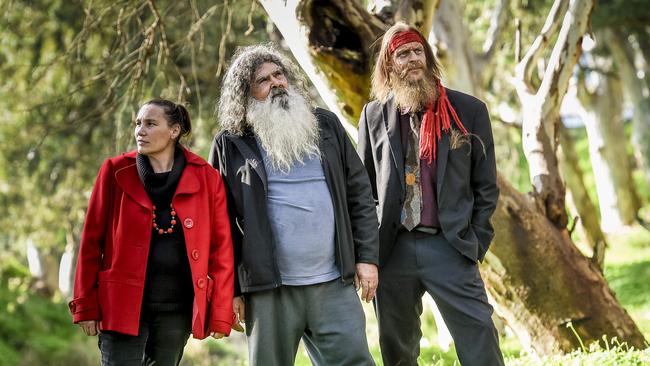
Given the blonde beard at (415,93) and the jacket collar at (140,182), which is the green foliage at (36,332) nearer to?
the jacket collar at (140,182)

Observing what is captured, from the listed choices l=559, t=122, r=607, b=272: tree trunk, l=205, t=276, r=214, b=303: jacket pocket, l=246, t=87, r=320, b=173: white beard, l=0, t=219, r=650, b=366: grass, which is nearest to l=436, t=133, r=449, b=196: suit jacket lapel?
l=246, t=87, r=320, b=173: white beard

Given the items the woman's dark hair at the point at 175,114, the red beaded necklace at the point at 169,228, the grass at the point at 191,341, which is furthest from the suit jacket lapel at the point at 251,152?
the grass at the point at 191,341

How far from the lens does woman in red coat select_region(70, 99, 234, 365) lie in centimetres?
397

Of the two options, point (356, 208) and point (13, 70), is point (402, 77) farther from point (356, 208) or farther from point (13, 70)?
point (13, 70)

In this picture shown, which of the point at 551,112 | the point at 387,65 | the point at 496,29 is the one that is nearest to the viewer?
the point at 387,65

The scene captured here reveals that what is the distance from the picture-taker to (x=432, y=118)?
4.52 meters

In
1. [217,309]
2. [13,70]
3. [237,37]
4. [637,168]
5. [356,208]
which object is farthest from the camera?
[637,168]

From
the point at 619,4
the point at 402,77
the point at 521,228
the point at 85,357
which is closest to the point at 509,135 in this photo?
the point at 619,4

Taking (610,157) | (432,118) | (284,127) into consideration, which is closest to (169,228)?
(284,127)

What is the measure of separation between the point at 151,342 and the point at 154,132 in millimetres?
1077

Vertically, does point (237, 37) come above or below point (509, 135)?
above

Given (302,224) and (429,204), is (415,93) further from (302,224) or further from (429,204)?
(302,224)

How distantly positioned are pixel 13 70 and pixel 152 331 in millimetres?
11032

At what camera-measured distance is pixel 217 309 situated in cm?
400
